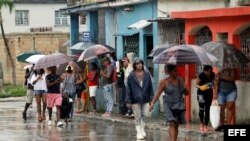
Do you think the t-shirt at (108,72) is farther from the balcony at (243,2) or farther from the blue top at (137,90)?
the blue top at (137,90)

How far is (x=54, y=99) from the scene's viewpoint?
2167 centimetres

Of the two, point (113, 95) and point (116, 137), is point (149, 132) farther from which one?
point (113, 95)

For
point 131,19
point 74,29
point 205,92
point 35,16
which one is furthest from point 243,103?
point 35,16

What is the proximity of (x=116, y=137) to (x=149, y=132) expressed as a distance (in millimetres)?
1476

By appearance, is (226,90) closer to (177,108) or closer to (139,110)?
(139,110)

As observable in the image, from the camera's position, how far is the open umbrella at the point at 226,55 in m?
17.2

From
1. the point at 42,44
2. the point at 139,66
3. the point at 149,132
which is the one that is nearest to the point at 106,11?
the point at 149,132

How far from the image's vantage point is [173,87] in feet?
49.6

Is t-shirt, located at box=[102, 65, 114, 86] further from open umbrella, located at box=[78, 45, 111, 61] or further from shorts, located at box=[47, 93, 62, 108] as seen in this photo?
shorts, located at box=[47, 93, 62, 108]

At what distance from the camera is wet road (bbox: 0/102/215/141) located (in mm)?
18109

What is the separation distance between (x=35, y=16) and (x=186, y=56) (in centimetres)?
4365

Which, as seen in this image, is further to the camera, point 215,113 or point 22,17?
point 22,17

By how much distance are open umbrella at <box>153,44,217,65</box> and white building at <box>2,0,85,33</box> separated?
42072mm

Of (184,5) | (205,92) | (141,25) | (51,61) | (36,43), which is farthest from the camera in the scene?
(36,43)
